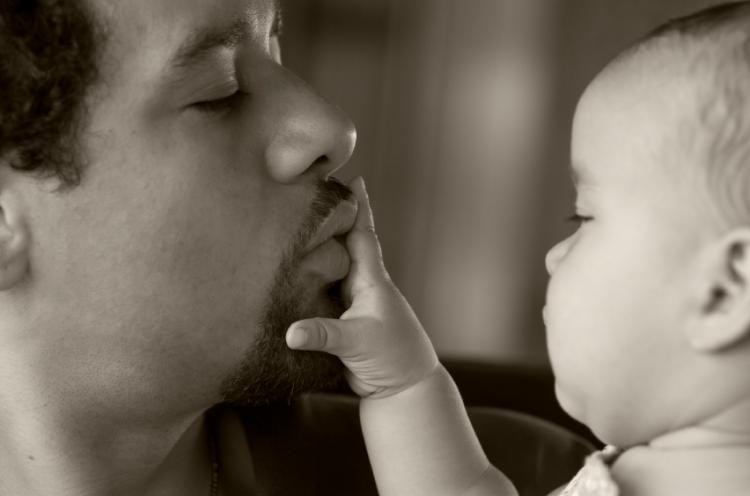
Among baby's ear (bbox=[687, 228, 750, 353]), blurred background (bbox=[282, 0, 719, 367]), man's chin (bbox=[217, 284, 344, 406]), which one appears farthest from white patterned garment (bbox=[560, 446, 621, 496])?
blurred background (bbox=[282, 0, 719, 367])

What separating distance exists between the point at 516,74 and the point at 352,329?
135 inches

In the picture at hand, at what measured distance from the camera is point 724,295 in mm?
972

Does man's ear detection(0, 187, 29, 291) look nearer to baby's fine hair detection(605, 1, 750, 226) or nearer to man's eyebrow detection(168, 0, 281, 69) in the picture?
man's eyebrow detection(168, 0, 281, 69)

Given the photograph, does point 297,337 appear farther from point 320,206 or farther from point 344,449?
point 344,449

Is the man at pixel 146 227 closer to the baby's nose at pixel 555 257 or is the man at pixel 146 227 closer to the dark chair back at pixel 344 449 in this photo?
the dark chair back at pixel 344 449

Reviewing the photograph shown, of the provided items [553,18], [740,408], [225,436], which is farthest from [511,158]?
[740,408]

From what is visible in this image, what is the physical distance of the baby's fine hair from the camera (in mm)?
943

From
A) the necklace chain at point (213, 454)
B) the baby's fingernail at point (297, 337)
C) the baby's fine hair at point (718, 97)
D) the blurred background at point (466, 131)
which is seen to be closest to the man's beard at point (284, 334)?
the baby's fingernail at point (297, 337)

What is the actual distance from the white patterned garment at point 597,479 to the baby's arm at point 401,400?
224 millimetres

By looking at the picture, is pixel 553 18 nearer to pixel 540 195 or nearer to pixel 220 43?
pixel 540 195

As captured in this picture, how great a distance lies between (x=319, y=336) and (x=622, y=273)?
43cm

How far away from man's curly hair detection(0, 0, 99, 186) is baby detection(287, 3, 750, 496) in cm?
58

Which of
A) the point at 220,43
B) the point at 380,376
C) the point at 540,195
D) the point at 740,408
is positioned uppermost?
the point at 220,43

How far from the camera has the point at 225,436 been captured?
5.37 feet
